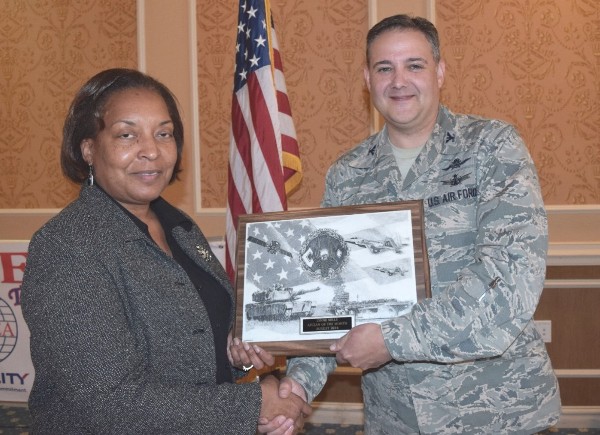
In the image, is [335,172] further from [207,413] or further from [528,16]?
[528,16]

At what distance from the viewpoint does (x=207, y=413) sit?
180 cm

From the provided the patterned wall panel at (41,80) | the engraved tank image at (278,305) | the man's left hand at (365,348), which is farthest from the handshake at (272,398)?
the patterned wall panel at (41,80)

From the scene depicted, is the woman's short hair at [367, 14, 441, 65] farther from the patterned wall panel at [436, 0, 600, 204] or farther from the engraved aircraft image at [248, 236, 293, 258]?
the patterned wall panel at [436, 0, 600, 204]

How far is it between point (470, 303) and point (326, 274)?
0.44m

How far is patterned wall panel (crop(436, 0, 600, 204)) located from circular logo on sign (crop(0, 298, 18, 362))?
9.91 ft

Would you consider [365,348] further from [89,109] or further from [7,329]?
[7,329]

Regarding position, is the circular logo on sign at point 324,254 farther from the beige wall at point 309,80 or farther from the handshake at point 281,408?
the beige wall at point 309,80

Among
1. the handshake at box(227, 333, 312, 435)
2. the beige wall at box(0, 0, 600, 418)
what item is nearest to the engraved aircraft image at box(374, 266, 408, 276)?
the handshake at box(227, 333, 312, 435)

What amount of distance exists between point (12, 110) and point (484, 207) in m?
4.23

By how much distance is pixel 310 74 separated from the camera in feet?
15.1

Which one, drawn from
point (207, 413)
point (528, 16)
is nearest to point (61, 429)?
point (207, 413)

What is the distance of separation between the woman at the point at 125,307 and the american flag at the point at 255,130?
3.94 feet

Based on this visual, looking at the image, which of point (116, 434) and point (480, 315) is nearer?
point (116, 434)

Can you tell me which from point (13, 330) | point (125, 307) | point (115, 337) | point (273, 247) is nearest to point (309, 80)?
point (13, 330)
